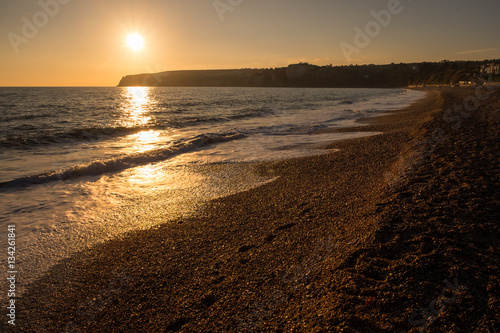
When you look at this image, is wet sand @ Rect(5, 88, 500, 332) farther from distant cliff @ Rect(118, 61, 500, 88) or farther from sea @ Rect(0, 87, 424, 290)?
distant cliff @ Rect(118, 61, 500, 88)

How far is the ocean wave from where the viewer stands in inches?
282

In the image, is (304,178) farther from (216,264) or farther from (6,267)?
(6,267)

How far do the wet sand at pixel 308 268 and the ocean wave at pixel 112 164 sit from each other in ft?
15.0

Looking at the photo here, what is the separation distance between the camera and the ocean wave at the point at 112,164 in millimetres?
7167

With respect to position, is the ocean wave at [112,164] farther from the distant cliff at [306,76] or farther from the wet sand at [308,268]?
the distant cliff at [306,76]

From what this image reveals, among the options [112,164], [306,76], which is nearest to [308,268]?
[112,164]

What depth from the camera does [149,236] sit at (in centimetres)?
427

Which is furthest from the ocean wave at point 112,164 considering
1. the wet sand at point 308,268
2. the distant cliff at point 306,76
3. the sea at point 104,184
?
the distant cliff at point 306,76

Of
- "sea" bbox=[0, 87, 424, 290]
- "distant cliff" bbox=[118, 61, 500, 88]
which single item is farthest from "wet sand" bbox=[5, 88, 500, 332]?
"distant cliff" bbox=[118, 61, 500, 88]

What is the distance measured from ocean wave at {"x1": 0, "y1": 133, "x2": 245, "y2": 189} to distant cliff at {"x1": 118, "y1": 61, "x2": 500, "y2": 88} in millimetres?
158836

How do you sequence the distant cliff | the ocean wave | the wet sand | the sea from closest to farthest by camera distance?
the wet sand < the sea < the ocean wave < the distant cliff

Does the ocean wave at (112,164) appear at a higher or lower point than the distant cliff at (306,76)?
lower

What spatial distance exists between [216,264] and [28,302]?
6.59ft

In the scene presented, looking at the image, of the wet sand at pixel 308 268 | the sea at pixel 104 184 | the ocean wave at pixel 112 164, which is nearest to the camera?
the wet sand at pixel 308 268
